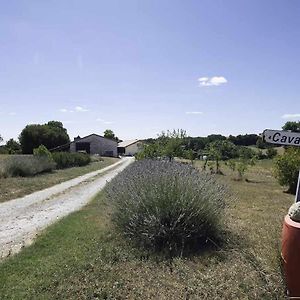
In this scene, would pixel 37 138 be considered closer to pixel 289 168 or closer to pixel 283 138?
pixel 289 168

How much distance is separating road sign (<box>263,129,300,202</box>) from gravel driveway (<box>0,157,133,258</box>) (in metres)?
4.90

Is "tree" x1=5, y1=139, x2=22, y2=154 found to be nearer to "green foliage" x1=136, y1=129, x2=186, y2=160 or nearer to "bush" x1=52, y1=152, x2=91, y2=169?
"bush" x1=52, y1=152, x2=91, y2=169

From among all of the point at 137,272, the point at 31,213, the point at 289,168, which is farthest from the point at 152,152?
the point at 137,272

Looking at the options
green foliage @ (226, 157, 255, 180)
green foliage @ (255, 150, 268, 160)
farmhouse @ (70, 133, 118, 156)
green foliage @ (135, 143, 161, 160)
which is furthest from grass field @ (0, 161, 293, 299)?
farmhouse @ (70, 133, 118, 156)

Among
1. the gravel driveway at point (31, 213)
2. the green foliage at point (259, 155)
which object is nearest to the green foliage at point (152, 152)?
the gravel driveway at point (31, 213)

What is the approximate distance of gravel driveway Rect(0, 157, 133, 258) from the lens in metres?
7.46

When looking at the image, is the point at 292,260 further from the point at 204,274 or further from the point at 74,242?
the point at 74,242

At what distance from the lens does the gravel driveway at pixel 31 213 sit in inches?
294

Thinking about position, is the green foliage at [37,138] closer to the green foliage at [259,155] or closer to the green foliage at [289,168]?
the green foliage at [259,155]

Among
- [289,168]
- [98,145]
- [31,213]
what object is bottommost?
[31,213]

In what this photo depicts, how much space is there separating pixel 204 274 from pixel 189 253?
0.95m

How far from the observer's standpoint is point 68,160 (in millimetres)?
39438

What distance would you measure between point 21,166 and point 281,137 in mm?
23077

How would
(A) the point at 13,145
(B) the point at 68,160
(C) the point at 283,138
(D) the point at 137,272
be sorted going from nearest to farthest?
(C) the point at 283,138
(D) the point at 137,272
(B) the point at 68,160
(A) the point at 13,145
